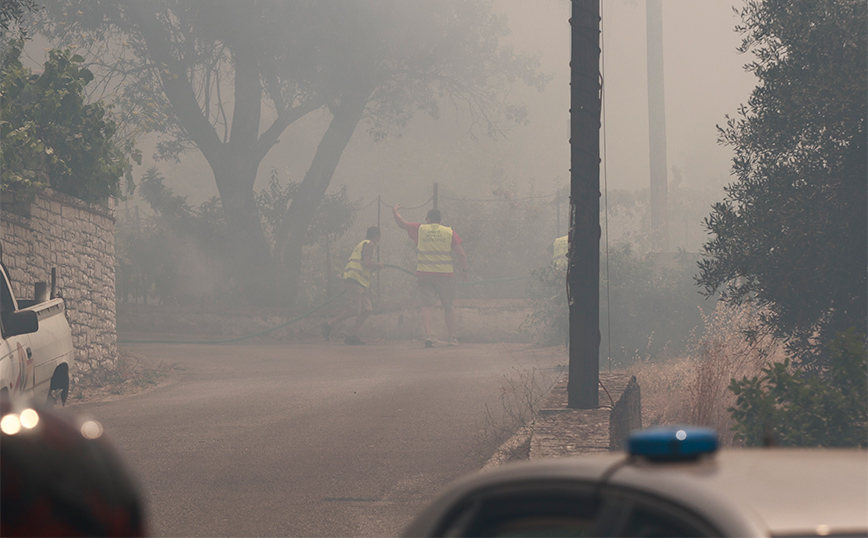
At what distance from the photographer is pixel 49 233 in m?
12.4

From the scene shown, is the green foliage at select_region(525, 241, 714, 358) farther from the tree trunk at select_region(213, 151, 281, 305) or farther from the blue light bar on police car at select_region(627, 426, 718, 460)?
the tree trunk at select_region(213, 151, 281, 305)

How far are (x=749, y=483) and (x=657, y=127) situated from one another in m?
24.7

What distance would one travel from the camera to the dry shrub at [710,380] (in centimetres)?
770

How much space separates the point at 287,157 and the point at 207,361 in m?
58.0

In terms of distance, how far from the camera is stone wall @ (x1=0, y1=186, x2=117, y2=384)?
38.3 feet

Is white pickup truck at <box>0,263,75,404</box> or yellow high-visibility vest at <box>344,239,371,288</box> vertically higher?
yellow high-visibility vest at <box>344,239,371,288</box>

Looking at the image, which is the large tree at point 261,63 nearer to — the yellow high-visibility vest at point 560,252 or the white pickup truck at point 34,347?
the yellow high-visibility vest at point 560,252

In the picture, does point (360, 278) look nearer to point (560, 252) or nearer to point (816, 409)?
point (560, 252)

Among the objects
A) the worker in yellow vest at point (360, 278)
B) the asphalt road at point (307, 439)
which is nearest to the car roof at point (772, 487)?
the asphalt road at point (307, 439)

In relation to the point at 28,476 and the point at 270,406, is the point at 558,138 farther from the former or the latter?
the point at 28,476

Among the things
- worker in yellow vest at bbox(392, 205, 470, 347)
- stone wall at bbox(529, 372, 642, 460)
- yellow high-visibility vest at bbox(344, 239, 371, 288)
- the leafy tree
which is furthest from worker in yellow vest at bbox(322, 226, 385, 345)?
the leafy tree

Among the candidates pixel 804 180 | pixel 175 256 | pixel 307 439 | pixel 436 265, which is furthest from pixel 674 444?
pixel 175 256

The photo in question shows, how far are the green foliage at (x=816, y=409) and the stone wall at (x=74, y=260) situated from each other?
29.8ft

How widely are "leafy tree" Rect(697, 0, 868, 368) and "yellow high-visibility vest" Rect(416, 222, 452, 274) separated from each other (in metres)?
12.1
